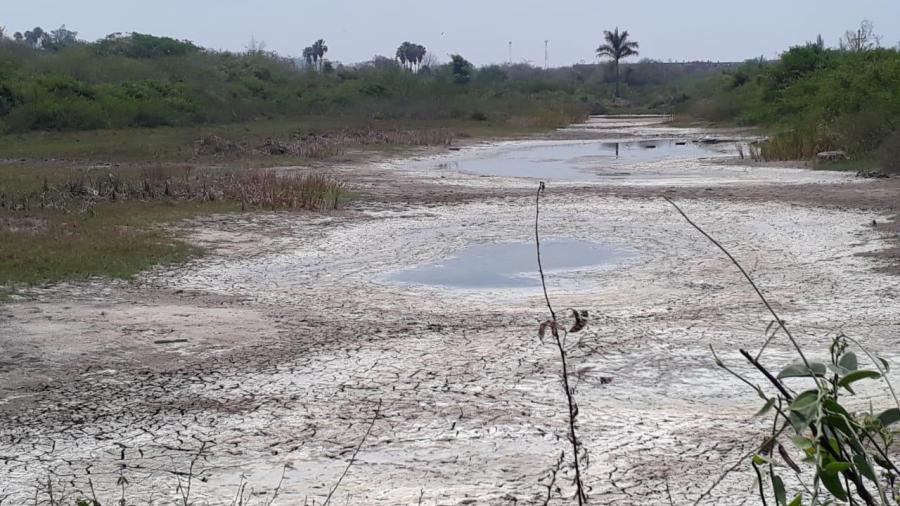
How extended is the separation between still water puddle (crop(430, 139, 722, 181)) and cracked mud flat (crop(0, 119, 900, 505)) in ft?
45.9

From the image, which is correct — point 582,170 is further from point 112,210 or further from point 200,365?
point 200,365

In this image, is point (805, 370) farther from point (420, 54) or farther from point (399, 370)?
point (420, 54)

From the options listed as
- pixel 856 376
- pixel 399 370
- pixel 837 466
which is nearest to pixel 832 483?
pixel 837 466

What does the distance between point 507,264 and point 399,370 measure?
578cm

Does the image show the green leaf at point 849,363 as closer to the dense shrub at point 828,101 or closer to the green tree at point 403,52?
the dense shrub at point 828,101

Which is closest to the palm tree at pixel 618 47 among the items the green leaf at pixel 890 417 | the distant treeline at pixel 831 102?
the distant treeline at pixel 831 102

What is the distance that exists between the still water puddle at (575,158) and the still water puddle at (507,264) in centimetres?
1215

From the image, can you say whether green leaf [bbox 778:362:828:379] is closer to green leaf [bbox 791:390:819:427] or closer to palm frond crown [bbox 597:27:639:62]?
green leaf [bbox 791:390:819:427]

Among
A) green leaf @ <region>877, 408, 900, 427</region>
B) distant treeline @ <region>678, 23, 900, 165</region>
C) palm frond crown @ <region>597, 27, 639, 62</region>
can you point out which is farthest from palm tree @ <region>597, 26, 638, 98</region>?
green leaf @ <region>877, 408, 900, 427</region>

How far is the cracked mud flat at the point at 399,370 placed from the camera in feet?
19.0

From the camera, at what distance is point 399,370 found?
804cm

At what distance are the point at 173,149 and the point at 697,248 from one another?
24.3 metres

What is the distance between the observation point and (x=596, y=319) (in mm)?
9867

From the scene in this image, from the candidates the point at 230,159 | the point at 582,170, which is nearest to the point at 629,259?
the point at 582,170
